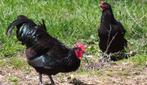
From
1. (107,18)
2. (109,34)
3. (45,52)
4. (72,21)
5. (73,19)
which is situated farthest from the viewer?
(73,19)

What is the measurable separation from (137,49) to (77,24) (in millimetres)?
1376

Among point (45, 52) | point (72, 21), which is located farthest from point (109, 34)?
point (45, 52)

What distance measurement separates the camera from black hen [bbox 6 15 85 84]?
654cm

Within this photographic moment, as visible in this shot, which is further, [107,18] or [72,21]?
[72,21]

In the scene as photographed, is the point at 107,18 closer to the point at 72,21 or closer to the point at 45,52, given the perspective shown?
the point at 72,21

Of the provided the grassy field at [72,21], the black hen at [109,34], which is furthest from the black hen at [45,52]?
the black hen at [109,34]

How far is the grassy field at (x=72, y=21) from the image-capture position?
8344 mm

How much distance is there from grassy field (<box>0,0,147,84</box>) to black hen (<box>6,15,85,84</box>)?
0.93 meters

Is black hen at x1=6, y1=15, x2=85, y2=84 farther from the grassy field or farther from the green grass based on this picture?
the green grass

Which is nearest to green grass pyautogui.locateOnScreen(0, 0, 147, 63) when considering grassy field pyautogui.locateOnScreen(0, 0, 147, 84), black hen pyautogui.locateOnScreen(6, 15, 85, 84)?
grassy field pyautogui.locateOnScreen(0, 0, 147, 84)

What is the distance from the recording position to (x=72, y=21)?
954cm

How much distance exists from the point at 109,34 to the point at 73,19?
5.12 ft

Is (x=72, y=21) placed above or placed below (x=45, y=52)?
below

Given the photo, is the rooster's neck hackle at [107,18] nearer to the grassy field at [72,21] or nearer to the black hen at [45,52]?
the grassy field at [72,21]
